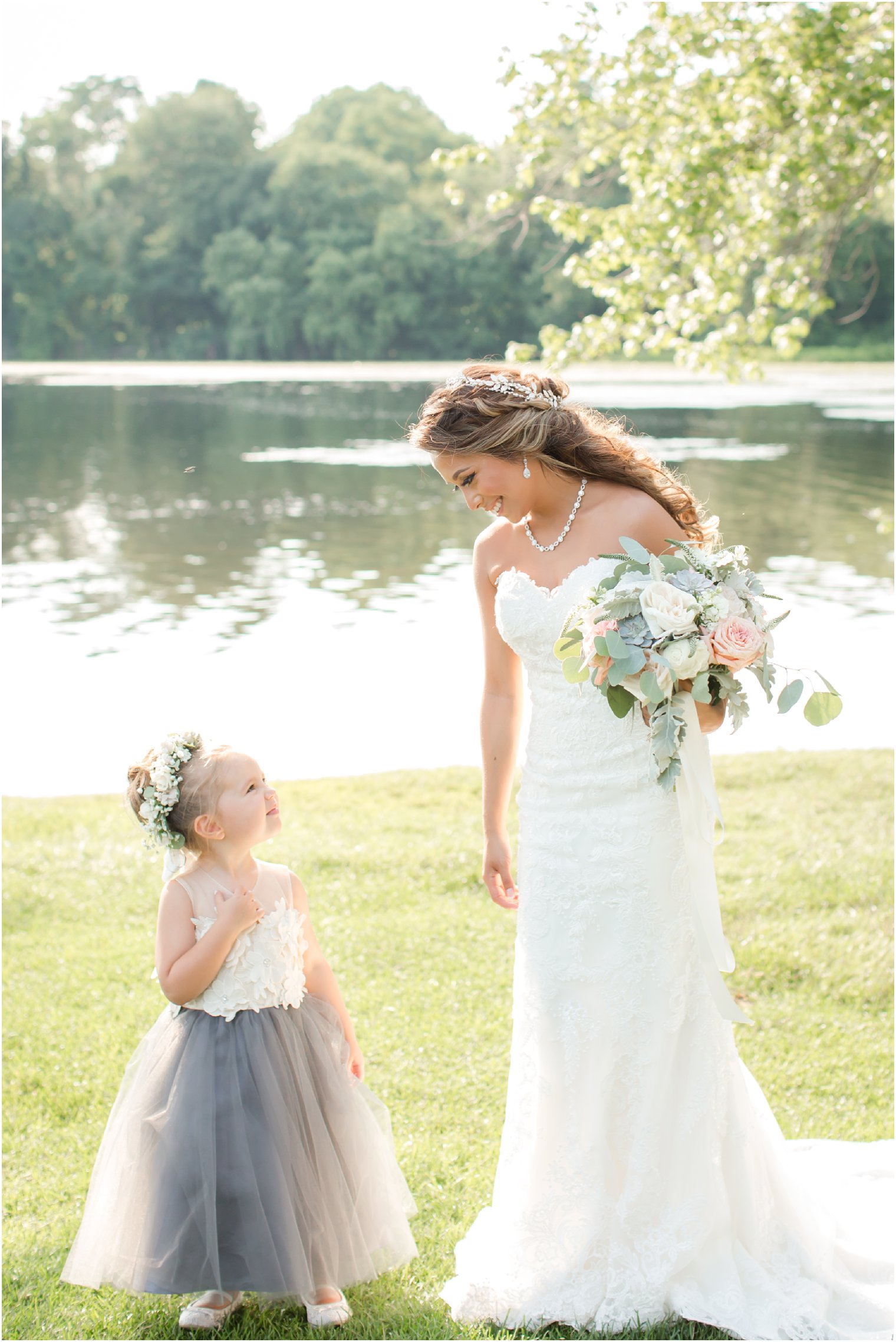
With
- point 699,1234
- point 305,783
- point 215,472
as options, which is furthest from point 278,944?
point 215,472

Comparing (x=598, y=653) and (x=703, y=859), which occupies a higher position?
(x=598, y=653)

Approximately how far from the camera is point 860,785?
24.4 feet

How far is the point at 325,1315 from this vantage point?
2895 millimetres

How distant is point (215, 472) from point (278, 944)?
29829mm

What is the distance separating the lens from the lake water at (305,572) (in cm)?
1056

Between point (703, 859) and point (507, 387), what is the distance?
123 centimetres

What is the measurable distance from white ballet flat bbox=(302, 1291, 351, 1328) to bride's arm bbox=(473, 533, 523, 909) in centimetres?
103

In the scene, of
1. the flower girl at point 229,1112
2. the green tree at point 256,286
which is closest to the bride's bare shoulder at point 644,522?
the flower girl at point 229,1112

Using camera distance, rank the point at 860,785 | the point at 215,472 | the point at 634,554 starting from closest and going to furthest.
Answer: the point at 634,554
the point at 860,785
the point at 215,472

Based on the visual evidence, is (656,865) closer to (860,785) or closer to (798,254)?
(860,785)

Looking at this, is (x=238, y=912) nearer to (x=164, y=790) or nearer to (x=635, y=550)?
(x=164, y=790)

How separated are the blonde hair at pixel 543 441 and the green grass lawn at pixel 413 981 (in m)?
1.94

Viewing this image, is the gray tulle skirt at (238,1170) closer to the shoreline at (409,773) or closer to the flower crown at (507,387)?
the flower crown at (507,387)

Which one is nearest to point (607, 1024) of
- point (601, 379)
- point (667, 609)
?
point (667, 609)
